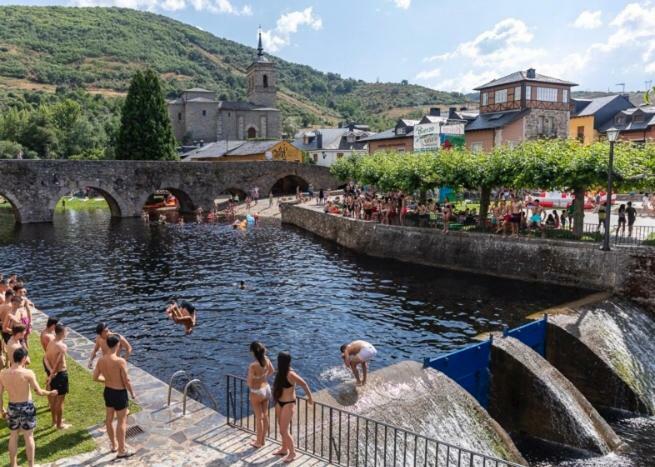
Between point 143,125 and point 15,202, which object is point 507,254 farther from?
point 143,125

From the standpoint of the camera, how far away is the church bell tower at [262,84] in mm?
110375

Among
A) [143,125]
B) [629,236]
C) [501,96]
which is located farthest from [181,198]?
[629,236]

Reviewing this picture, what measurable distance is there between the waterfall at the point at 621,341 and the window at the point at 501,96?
35166 mm

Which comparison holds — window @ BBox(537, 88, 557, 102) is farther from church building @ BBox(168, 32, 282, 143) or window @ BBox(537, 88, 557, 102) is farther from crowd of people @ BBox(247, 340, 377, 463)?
church building @ BBox(168, 32, 282, 143)

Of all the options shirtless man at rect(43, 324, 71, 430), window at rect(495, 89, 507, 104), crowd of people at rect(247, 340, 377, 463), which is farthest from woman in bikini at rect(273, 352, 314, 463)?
window at rect(495, 89, 507, 104)

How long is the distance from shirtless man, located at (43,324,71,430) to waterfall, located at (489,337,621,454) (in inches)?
379

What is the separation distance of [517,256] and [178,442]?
66.6 feet

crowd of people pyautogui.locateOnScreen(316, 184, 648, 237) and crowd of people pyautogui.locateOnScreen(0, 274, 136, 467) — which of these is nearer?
crowd of people pyautogui.locateOnScreen(0, 274, 136, 467)

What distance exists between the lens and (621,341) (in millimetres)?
17188

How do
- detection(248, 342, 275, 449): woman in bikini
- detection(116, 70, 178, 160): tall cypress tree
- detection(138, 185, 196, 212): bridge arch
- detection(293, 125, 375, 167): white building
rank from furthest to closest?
detection(293, 125, 375, 167): white building, detection(116, 70, 178, 160): tall cypress tree, detection(138, 185, 196, 212): bridge arch, detection(248, 342, 275, 449): woman in bikini

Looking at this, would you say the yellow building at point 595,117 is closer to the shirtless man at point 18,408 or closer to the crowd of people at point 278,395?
the crowd of people at point 278,395

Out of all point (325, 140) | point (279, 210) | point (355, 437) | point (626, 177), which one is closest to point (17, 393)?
point (355, 437)

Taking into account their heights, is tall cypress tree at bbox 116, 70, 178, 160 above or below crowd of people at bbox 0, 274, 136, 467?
above

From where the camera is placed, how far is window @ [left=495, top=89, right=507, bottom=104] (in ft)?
168
